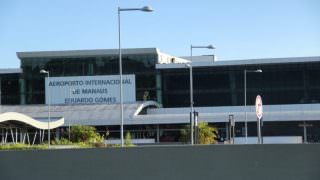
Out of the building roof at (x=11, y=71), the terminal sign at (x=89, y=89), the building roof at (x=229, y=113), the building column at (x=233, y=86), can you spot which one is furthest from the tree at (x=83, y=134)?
the building column at (x=233, y=86)

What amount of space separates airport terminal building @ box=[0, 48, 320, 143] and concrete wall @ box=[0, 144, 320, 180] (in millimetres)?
65646

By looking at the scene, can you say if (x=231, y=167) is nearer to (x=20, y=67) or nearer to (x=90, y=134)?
(x=90, y=134)

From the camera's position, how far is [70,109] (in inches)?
3442

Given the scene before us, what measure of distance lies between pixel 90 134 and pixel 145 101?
2489 cm

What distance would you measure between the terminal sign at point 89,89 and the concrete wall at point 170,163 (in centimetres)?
7344

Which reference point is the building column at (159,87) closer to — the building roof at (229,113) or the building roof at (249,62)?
the building roof at (249,62)

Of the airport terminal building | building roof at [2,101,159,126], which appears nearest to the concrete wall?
building roof at [2,101,159,126]

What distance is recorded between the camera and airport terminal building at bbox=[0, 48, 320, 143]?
276ft

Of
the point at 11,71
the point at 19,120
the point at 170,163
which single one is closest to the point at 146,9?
the point at 170,163

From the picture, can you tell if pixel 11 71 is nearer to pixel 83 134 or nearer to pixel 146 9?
pixel 83 134

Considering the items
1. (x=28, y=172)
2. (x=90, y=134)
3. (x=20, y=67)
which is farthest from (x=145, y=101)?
(x=28, y=172)

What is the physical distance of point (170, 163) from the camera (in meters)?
16.4

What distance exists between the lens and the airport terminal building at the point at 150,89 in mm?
84188

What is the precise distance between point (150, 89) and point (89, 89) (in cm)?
848
